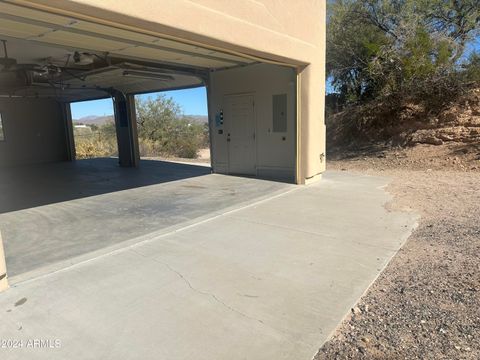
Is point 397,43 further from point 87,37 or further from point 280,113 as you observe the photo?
point 87,37

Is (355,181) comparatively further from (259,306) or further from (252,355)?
(252,355)

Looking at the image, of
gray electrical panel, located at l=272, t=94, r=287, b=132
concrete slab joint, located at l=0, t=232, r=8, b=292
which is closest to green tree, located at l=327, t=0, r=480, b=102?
gray electrical panel, located at l=272, t=94, r=287, b=132

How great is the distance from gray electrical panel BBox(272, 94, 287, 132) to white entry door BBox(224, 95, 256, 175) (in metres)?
0.70

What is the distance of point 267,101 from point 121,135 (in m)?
6.63

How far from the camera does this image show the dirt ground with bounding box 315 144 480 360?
2461 millimetres

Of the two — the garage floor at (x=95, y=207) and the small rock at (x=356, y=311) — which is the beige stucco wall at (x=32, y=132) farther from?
the small rock at (x=356, y=311)

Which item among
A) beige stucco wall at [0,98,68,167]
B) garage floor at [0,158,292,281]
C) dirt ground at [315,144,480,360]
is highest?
beige stucco wall at [0,98,68,167]

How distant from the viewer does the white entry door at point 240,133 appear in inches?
374

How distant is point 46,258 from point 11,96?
42.8 feet

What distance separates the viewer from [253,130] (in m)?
9.49

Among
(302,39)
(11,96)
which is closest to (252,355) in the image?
(302,39)

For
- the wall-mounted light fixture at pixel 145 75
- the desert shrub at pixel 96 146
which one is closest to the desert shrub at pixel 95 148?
the desert shrub at pixel 96 146

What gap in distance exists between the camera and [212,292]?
324cm

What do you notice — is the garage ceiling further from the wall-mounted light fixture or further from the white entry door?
the white entry door
